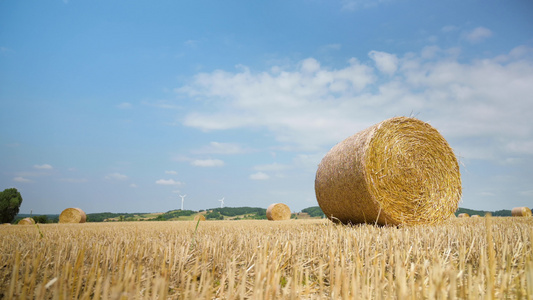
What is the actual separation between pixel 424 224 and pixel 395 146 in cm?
182

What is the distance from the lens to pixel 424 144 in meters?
7.04

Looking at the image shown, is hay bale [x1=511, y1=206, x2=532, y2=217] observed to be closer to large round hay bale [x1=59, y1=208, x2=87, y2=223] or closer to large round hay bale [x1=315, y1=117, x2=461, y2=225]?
large round hay bale [x1=315, y1=117, x2=461, y2=225]

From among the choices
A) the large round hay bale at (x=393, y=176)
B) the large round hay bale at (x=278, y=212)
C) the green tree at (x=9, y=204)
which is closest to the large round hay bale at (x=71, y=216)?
the large round hay bale at (x=278, y=212)


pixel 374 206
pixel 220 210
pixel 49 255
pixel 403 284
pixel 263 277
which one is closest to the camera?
pixel 403 284

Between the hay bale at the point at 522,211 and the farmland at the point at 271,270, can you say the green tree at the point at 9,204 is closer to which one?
the farmland at the point at 271,270

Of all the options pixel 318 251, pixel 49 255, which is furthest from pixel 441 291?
pixel 49 255

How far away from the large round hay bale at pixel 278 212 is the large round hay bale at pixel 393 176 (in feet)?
32.3

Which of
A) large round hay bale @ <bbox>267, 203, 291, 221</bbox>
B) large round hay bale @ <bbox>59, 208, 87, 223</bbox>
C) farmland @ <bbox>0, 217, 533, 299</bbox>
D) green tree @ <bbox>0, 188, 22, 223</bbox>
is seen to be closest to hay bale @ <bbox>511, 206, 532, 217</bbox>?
large round hay bale @ <bbox>267, 203, 291, 221</bbox>

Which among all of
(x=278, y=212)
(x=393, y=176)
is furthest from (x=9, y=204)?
(x=393, y=176)

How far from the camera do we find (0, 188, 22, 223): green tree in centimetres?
3191

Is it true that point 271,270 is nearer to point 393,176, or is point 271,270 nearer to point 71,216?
point 393,176

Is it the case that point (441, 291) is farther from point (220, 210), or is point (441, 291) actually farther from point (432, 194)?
point (220, 210)

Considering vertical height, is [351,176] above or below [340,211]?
above

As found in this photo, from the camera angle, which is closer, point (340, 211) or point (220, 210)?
point (340, 211)
